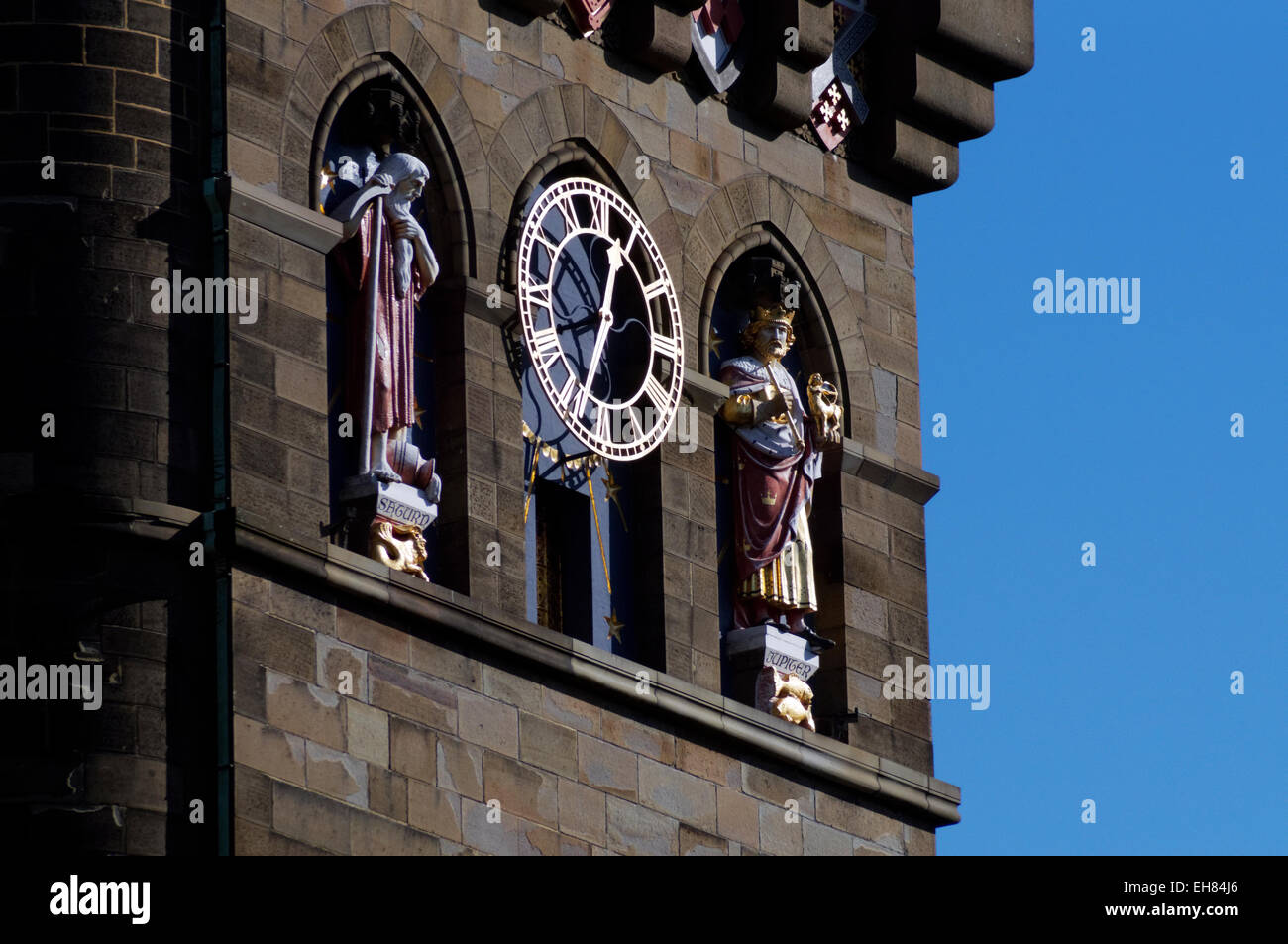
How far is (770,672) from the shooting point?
40156 mm

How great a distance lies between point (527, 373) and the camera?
128ft

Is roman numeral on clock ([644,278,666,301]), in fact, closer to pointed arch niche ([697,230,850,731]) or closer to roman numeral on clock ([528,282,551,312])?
pointed arch niche ([697,230,850,731])

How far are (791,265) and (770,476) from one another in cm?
206

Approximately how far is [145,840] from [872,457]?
1012 centimetres

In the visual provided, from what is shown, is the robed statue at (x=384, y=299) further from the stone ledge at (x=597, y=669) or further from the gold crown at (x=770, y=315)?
the gold crown at (x=770, y=315)

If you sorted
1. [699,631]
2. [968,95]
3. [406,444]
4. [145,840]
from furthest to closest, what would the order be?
[968,95] < [699,631] < [406,444] < [145,840]

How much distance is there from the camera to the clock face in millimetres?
38938

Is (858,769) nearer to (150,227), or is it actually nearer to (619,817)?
(619,817)

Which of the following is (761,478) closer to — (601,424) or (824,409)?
(824,409)

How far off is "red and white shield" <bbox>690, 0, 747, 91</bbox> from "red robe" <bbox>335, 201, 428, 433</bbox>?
485 centimetres

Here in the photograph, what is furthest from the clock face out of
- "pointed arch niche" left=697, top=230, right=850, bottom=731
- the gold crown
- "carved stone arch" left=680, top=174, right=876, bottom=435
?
the gold crown

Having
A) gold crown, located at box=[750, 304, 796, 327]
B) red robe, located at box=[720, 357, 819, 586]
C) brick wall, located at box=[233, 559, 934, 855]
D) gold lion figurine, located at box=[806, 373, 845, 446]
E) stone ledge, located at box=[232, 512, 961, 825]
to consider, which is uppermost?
gold crown, located at box=[750, 304, 796, 327]
